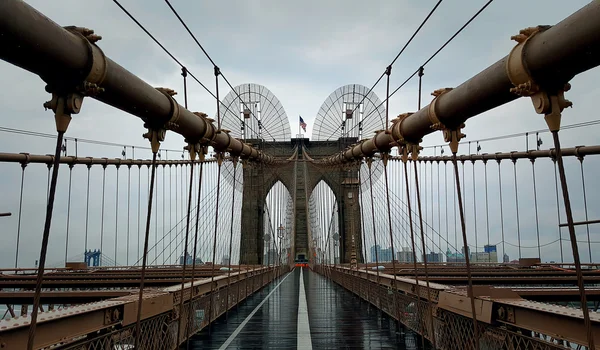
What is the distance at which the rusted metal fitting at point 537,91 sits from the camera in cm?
319

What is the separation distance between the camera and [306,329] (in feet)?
Answer: 29.2

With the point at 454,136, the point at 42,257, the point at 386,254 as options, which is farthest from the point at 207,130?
the point at 386,254

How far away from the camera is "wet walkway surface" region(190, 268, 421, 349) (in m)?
7.44

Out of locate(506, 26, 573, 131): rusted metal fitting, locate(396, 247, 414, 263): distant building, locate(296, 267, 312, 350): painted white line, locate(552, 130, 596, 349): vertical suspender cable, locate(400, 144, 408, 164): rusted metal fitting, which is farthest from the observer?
locate(396, 247, 414, 263): distant building

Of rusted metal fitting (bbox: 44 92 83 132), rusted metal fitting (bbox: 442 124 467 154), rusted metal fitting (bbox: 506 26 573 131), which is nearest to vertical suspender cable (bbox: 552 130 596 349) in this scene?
rusted metal fitting (bbox: 506 26 573 131)

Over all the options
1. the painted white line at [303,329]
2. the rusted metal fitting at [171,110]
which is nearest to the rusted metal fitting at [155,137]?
the rusted metal fitting at [171,110]

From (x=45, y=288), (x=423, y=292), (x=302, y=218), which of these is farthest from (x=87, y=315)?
(x=302, y=218)

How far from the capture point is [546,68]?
305 cm

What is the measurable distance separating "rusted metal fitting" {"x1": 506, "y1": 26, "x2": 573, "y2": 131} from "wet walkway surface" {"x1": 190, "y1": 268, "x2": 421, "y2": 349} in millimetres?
5000

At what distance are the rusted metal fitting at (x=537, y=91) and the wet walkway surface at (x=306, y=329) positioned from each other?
5000mm

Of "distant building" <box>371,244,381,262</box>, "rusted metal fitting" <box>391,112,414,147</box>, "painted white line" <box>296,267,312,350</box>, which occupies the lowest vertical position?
"painted white line" <box>296,267,312,350</box>

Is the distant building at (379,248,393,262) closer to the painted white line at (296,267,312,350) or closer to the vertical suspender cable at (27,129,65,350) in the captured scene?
the painted white line at (296,267,312,350)

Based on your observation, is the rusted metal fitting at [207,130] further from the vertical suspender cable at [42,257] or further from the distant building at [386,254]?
the distant building at [386,254]

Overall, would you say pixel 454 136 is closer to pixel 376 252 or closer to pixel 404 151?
pixel 404 151
